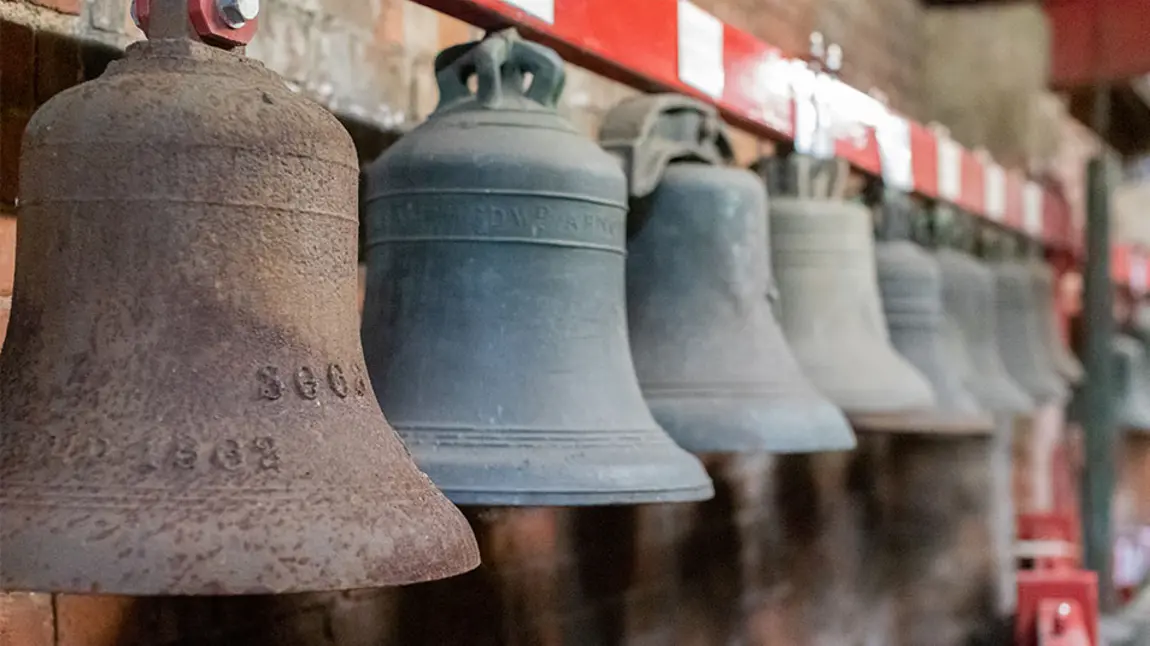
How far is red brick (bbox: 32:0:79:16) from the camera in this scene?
121cm

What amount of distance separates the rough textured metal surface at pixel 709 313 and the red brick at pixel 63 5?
58 cm

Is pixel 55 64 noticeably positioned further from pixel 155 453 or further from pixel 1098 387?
pixel 1098 387

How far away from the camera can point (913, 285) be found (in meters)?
2.09

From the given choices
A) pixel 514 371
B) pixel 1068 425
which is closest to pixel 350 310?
pixel 514 371

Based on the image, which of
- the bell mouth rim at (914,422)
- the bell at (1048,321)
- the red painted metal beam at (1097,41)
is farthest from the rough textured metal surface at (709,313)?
the red painted metal beam at (1097,41)

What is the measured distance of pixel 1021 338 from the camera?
2754 mm

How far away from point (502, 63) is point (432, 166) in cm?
12

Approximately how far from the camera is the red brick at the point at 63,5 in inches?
47.7

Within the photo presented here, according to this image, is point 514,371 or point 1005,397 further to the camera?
Result: point 1005,397

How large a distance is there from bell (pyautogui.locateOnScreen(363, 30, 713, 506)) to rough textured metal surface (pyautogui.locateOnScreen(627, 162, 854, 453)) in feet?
0.66

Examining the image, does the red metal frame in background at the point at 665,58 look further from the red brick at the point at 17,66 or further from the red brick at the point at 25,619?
the red brick at the point at 25,619

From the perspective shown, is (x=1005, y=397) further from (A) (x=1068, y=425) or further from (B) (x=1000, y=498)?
(A) (x=1068, y=425)

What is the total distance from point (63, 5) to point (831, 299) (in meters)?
0.98

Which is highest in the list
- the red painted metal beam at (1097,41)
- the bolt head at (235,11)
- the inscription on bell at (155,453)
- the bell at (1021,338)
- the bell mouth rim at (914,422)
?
the red painted metal beam at (1097,41)
